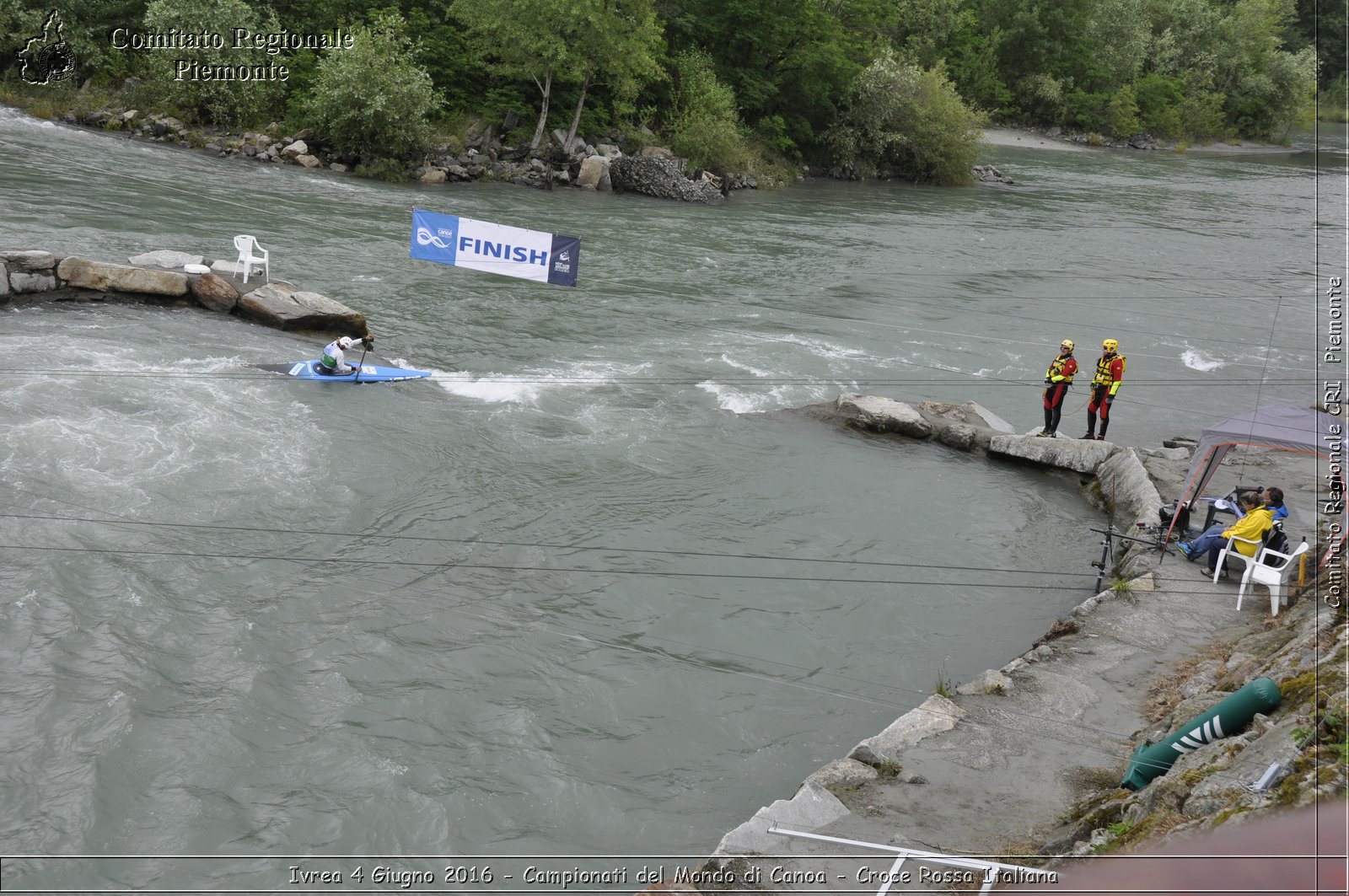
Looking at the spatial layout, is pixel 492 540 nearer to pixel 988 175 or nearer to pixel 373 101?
pixel 373 101

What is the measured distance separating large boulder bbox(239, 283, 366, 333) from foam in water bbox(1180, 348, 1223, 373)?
1905 cm

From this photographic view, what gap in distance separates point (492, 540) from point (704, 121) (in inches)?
1341

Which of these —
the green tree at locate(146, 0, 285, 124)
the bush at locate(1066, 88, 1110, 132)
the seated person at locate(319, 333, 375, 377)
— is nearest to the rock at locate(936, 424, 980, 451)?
the seated person at locate(319, 333, 375, 377)

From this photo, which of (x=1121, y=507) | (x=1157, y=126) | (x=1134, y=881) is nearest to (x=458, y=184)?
(x=1121, y=507)

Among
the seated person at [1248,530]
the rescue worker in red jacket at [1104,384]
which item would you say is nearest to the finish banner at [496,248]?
the rescue worker in red jacket at [1104,384]

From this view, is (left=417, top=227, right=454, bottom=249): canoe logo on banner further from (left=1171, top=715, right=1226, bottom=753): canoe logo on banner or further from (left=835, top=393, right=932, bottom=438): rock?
(left=1171, top=715, right=1226, bottom=753): canoe logo on banner

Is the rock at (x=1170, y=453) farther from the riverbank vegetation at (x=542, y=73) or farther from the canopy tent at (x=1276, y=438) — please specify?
the riverbank vegetation at (x=542, y=73)

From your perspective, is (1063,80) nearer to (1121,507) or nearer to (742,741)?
(1121,507)

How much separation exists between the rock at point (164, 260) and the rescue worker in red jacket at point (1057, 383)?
55.7 ft

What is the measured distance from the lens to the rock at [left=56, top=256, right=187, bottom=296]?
21.5m

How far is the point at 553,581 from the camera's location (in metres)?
13.8

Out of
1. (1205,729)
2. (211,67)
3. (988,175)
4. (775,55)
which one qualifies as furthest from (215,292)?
(988,175)

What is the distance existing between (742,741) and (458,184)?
32247 mm

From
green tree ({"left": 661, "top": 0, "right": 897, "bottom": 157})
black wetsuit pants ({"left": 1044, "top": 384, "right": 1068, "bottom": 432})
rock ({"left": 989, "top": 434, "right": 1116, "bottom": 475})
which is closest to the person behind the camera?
rock ({"left": 989, "top": 434, "right": 1116, "bottom": 475})
